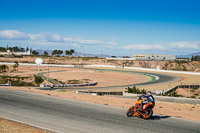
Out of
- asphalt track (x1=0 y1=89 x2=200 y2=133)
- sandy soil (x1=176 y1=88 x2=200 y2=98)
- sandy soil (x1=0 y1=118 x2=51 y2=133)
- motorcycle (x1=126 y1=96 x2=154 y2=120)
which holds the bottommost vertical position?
sandy soil (x1=176 y1=88 x2=200 y2=98)

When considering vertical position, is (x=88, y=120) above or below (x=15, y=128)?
below

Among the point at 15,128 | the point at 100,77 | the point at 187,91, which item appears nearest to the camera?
the point at 15,128

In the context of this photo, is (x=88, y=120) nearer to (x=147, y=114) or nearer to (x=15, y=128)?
(x=147, y=114)

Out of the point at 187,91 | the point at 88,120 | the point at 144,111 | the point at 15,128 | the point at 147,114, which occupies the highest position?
the point at 144,111

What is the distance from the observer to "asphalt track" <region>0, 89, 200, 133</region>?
1125 centimetres

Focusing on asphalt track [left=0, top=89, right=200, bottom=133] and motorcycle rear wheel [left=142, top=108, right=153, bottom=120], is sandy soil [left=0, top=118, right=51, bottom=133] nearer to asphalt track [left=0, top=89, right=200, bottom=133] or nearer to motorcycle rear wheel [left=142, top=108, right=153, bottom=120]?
asphalt track [left=0, top=89, right=200, bottom=133]

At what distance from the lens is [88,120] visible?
41.8ft

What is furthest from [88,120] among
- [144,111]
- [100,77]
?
[100,77]

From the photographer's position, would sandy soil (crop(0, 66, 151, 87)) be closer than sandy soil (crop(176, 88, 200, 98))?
No

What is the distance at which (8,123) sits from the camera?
11508 millimetres

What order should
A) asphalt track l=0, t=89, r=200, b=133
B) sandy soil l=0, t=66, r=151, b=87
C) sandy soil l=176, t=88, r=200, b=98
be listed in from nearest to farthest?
asphalt track l=0, t=89, r=200, b=133
sandy soil l=176, t=88, r=200, b=98
sandy soil l=0, t=66, r=151, b=87

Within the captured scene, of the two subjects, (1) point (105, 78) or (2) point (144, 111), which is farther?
(1) point (105, 78)

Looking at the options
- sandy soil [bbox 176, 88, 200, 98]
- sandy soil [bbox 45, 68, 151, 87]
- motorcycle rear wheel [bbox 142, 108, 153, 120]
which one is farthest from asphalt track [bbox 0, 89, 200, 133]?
sandy soil [bbox 45, 68, 151, 87]

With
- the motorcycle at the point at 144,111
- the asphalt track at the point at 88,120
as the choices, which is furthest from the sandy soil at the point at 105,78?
the motorcycle at the point at 144,111
